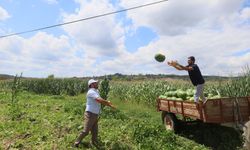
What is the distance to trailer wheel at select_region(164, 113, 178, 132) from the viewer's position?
39.6 feet

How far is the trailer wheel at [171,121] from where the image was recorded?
12.1 metres

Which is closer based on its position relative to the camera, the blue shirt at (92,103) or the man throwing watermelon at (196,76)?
the blue shirt at (92,103)

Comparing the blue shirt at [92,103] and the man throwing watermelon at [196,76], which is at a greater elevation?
the man throwing watermelon at [196,76]

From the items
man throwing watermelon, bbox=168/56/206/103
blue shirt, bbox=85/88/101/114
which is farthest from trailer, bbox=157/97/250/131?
blue shirt, bbox=85/88/101/114

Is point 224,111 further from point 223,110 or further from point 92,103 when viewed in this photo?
point 92,103

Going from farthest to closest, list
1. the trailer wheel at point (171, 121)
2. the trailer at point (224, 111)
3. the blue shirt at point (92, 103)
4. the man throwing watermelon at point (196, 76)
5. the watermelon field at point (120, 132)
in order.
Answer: the trailer wheel at point (171, 121) → the man throwing watermelon at point (196, 76) → the watermelon field at point (120, 132) → the trailer at point (224, 111) → the blue shirt at point (92, 103)

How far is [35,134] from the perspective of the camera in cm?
1135

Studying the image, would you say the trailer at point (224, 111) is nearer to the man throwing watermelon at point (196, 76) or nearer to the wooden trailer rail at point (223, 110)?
the wooden trailer rail at point (223, 110)

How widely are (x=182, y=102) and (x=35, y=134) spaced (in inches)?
196

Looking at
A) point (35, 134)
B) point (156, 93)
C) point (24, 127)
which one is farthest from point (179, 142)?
point (156, 93)

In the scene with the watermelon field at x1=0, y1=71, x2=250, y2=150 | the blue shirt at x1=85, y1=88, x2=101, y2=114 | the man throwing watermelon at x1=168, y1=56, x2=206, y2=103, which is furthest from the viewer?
the man throwing watermelon at x1=168, y1=56, x2=206, y2=103

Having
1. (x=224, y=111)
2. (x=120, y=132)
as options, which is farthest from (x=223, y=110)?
(x=120, y=132)

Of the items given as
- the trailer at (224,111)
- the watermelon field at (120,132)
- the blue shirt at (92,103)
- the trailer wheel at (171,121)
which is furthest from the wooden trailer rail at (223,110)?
the blue shirt at (92,103)

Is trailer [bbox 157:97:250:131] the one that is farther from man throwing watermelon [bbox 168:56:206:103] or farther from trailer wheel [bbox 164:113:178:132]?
trailer wheel [bbox 164:113:178:132]
